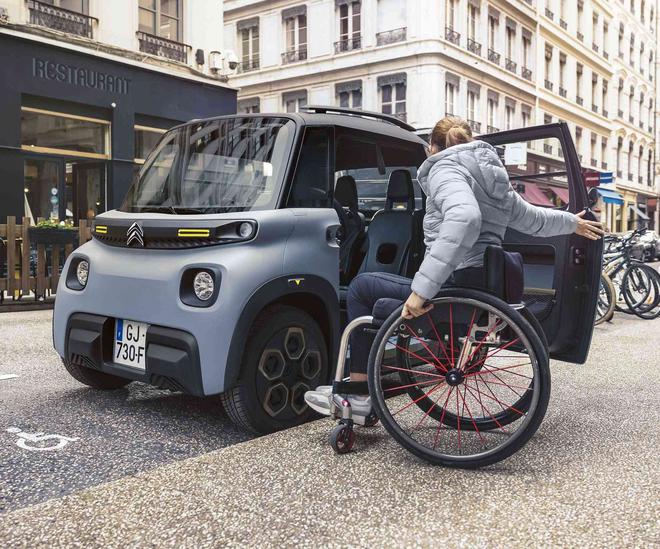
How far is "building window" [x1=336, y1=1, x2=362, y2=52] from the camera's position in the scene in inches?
1109

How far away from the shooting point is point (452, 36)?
2739 centimetres

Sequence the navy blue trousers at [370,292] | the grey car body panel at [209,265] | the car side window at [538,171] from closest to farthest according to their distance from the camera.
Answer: the navy blue trousers at [370,292] < the grey car body panel at [209,265] < the car side window at [538,171]

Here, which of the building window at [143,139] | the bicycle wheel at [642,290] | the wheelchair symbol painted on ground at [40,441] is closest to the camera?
the wheelchair symbol painted on ground at [40,441]

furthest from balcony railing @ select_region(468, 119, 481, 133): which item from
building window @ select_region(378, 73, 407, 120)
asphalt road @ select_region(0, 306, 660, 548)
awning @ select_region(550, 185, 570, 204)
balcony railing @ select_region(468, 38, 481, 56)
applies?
asphalt road @ select_region(0, 306, 660, 548)

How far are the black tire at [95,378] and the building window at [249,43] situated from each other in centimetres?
2846

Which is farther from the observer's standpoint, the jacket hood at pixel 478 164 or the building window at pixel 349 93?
the building window at pixel 349 93

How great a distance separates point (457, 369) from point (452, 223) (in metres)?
0.69

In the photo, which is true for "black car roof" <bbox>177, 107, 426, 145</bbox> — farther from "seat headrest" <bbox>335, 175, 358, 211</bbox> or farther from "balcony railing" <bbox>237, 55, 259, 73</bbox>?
"balcony railing" <bbox>237, 55, 259, 73</bbox>

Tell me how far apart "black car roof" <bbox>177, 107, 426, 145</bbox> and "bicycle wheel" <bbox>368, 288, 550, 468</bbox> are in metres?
1.46

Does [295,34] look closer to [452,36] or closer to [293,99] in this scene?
[293,99]

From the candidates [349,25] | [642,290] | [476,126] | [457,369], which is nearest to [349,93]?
[349,25]

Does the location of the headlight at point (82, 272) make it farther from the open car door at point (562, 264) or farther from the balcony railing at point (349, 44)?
the balcony railing at point (349, 44)

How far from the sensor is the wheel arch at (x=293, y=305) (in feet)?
11.5

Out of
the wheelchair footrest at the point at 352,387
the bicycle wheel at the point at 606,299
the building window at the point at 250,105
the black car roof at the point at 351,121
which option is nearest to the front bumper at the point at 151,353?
the wheelchair footrest at the point at 352,387
